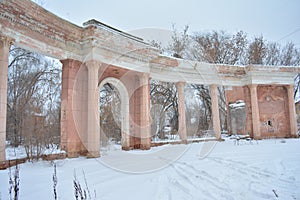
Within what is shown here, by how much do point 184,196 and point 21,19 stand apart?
7.22 meters

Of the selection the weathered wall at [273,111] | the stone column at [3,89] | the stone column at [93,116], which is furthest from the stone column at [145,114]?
the weathered wall at [273,111]

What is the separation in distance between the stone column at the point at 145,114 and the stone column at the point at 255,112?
815 centimetres

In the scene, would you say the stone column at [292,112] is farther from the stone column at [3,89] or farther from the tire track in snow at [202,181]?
the stone column at [3,89]

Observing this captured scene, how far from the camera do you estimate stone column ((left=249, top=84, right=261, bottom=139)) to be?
15422 mm

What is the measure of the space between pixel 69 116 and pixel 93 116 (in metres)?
0.93

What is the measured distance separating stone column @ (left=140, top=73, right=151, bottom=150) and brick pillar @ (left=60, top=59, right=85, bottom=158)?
11.4 feet

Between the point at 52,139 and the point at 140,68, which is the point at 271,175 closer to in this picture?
the point at 52,139

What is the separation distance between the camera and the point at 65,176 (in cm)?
558

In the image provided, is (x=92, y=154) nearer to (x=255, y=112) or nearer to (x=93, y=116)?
(x=93, y=116)

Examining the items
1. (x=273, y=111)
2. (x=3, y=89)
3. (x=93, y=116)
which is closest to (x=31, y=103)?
(x=3, y=89)

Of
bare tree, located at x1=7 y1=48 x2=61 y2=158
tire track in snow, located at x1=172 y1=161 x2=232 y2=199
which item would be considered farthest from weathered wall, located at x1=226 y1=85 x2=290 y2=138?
bare tree, located at x1=7 y1=48 x2=61 y2=158

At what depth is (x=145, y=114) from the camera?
11852mm

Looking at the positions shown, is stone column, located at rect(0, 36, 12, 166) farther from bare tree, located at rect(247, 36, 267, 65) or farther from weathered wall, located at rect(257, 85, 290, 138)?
bare tree, located at rect(247, 36, 267, 65)

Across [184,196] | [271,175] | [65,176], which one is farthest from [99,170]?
[271,175]
